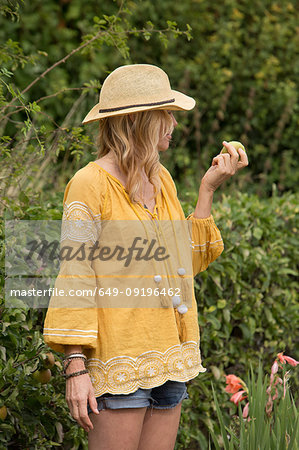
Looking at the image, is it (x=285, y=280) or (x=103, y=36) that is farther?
(x=285, y=280)

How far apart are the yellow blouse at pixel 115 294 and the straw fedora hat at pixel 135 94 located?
20 cm

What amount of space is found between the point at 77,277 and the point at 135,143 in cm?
49

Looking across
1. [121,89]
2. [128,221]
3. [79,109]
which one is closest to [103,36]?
[121,89]

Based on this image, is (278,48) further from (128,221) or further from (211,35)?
(128,221)

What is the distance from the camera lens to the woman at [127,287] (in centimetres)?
196

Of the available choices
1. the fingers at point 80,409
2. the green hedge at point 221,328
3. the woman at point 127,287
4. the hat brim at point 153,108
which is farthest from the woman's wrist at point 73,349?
the hat brim at point 153,108

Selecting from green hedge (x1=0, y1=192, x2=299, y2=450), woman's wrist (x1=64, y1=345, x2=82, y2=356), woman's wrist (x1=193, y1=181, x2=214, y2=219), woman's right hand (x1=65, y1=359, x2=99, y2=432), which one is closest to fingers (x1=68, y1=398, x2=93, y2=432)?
woman's right hand (x1=65, y1=359, x2=99, y2=432)

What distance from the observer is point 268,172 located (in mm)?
7387

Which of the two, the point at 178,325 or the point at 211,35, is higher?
the point at 211,35

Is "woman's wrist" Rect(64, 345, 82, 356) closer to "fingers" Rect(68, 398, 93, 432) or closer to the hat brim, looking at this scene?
"fingers" Rect(68, 398, 93, 432)

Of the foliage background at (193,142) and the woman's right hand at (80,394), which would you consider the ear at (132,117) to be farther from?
the woman's right hand at (80,394)

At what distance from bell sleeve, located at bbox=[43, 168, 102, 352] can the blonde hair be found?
0.41 ft

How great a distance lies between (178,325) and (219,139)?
5259mm

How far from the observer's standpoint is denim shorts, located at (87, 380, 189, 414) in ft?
6.59
